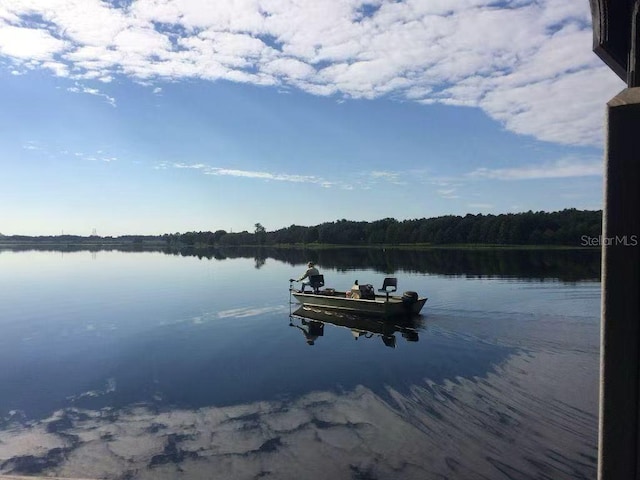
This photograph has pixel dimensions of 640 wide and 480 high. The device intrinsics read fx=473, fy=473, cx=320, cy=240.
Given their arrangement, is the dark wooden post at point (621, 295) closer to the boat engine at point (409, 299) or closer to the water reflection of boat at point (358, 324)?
the water reflection of boat at point (358, 324)

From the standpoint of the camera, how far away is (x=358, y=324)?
25.5 metres

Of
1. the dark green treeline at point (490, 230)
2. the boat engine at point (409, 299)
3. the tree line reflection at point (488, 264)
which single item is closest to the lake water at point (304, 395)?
the boat engine at point (409, 299)

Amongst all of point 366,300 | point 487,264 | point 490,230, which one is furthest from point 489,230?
point 366,300

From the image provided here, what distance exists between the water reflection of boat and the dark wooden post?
17.8 meters

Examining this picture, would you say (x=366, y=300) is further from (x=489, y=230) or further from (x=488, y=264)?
(x=489, y=230)

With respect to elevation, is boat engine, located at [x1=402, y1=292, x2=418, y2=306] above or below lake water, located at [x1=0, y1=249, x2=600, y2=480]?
above

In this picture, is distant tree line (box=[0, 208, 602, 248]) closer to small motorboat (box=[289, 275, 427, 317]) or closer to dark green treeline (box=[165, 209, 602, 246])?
dark green treeline (box=[165, 209, 602, 246])

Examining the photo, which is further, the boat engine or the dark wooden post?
the boat engine

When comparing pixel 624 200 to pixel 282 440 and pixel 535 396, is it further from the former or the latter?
pixel 535 396

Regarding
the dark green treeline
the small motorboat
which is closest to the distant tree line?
the dark green treeline

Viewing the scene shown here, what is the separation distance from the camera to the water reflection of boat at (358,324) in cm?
2260

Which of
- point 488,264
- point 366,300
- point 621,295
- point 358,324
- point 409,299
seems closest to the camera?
point 621,295

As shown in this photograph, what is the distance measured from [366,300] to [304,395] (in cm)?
1247

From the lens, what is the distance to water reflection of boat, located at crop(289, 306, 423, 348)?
2260cm
